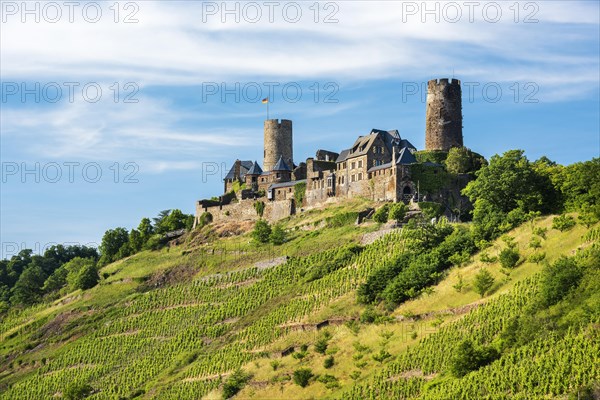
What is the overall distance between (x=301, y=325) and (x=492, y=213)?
58.1 feet

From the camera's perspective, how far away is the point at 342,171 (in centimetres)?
10962

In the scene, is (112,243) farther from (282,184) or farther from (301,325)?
(301,325)

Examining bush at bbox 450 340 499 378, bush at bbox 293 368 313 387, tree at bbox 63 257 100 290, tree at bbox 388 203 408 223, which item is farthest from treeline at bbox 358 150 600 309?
tree at bbox 63 257 100 290

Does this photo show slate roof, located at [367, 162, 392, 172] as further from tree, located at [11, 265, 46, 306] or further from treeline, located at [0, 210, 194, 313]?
tree, located at [11, 265, 46, 306]

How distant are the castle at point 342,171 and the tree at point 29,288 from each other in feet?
74.3

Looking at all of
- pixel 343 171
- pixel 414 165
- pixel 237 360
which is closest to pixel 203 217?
pixel 343 171

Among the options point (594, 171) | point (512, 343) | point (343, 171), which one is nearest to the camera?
point (512, 343)

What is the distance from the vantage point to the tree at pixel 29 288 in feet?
424

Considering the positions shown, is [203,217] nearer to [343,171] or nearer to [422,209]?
[343,171]

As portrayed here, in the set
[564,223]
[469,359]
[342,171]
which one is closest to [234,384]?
[469,359]

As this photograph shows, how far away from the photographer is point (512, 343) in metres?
67.5

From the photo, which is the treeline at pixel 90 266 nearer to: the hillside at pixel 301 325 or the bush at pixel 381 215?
the hillside at pixel 301 325

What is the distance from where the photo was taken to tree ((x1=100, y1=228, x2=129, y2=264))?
432 ft

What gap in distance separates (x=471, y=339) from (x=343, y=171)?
40.9 m
